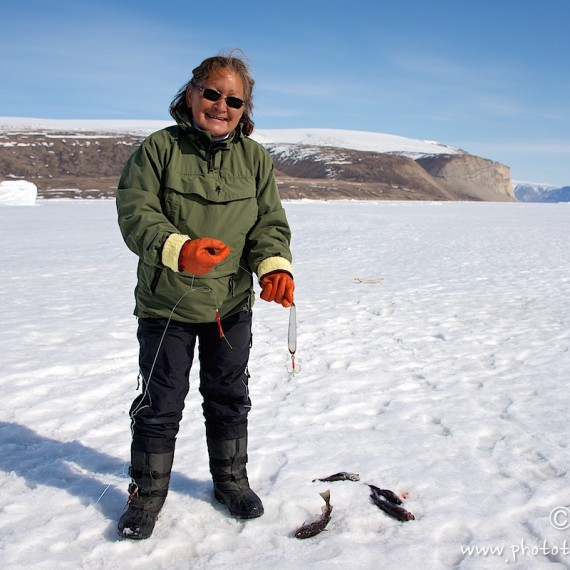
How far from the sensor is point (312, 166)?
11812 cm

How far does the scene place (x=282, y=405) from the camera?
3.79m

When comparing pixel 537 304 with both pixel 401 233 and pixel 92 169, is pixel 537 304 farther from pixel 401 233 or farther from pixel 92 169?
pixel 92 169

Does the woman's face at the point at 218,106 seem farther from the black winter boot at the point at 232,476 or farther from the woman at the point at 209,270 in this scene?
the black winter boot at the point at 232,476

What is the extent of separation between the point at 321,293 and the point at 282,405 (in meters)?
4.15

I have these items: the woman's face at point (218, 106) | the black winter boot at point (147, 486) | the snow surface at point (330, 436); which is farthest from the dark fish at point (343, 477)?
the woman's face at point (218, 106)

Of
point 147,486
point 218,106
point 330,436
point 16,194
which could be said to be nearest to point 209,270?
point 218,106

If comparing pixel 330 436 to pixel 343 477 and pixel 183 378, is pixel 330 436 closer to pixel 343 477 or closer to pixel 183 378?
pixel 343 477

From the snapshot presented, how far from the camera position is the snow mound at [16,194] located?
111ft

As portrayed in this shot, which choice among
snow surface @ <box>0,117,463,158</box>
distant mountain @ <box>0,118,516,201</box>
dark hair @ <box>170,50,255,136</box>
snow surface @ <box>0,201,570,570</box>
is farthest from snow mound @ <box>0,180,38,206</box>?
snow surface @ <box>0,117,463,158</box>

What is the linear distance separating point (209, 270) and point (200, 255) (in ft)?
0.51

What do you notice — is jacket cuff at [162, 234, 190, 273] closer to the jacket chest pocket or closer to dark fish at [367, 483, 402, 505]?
the jacket chest pocket

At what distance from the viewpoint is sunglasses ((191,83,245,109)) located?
220 cm

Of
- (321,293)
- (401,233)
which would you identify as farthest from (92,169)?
(321,293)

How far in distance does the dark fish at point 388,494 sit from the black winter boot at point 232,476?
0.57 m
